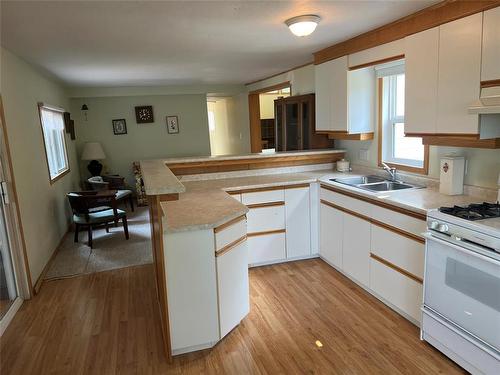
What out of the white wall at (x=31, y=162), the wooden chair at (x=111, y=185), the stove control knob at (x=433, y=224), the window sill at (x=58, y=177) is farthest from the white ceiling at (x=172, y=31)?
the wooden chair at (x=111, y=185)

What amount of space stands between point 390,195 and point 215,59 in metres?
2.61

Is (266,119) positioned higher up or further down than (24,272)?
higher up

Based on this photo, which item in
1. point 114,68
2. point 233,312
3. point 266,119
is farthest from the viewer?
point 266,119

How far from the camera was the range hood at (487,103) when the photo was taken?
2.01m

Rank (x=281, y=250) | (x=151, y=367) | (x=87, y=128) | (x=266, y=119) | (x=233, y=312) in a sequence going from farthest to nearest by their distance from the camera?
(x=266, y=119)
(x=87, y=128)
(x=281, y=250)
(x=233, y=312)
(x=151, y=367)

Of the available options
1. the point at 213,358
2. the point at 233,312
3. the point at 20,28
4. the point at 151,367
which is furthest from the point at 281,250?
the point at 20,28

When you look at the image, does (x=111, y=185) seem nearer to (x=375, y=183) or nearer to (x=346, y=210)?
(x=346, y=210)

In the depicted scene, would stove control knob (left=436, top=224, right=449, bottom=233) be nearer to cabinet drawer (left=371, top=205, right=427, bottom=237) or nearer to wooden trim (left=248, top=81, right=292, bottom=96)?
cabinet drawer (left=371, top=205, right=427, bottom=237)

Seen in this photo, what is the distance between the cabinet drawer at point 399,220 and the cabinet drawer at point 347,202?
0.10m

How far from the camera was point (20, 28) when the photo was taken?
104 inches

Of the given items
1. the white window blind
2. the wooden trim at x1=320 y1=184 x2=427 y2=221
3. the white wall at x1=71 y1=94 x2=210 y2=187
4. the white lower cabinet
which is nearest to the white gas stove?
the wooden trim at x1=320 y1=184 x2=427 y2=221

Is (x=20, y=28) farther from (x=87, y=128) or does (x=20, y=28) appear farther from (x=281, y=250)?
(x=87, y=128)

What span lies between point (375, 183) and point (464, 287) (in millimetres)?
1528

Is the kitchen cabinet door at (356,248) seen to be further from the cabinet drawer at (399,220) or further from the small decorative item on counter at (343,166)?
the small decorative item on counter at (343,166)
